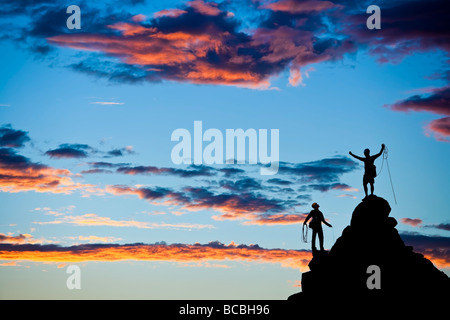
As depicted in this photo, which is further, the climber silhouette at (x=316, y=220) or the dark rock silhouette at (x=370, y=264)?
the climber silhouette at (x=316, y=220)

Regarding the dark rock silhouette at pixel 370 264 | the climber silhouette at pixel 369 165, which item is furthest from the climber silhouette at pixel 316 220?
the climber silhouette at pixel 369 165

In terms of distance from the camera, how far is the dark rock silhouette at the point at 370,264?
33812 millimetres

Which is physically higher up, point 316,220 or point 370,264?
point 316,220

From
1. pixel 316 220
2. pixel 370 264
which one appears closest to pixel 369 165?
pixel 316 220

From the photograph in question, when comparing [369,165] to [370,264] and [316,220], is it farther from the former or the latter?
[370,264]

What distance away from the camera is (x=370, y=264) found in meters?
34.7

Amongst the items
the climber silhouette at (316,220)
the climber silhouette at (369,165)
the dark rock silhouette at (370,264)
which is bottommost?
the dark rock silhouette at (370,264)

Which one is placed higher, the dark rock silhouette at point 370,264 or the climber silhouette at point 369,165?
the climber silhouette at point 369,165

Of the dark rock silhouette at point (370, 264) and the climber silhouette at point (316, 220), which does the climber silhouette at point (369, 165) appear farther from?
the climber silhouette at point (316, 220)
